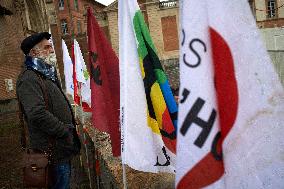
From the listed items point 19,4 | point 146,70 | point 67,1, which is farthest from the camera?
point 67,1

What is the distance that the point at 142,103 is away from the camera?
2.60 m

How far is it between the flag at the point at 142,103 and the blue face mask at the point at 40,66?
96 centimetres

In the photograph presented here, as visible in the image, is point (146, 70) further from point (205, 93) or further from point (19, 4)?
point (19, 4)

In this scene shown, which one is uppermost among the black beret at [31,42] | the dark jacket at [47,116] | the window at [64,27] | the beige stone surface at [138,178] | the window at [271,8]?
the window at [64,27]

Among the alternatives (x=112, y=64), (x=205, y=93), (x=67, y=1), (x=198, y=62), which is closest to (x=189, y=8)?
(x=198, y=62)

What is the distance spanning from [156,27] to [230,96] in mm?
33025

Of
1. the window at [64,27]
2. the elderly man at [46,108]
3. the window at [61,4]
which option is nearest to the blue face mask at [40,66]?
the elderly man at [46,108]

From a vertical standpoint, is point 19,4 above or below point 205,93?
above

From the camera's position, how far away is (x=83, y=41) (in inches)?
1368

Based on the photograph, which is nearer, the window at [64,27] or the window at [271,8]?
the window at [271,8]

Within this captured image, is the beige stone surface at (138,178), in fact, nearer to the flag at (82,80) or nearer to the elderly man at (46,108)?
the elderly man at (46,108)

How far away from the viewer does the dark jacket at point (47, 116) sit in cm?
308

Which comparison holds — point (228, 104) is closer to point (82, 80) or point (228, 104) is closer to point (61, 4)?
point (82, 80)

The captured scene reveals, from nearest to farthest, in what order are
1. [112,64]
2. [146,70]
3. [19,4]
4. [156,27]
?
1. [146,70]
2. [112,64]
3. [19,4]
4. [156,27]
